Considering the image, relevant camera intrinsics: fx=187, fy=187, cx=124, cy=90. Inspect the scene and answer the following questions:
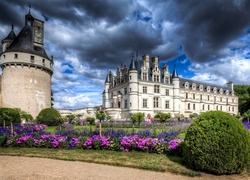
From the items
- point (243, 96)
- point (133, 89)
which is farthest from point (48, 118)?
point (243, 96)

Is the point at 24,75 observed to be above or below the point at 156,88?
above

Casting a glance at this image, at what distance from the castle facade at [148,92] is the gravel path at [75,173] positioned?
27.0 meters

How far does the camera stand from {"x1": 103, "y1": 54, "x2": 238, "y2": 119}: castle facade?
33156 mm

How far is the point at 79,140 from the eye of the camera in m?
8.58

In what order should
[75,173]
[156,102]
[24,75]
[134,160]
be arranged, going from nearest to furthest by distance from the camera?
1. [75,173]
2. [134,160]
3. [24,75]
4. [156,102]

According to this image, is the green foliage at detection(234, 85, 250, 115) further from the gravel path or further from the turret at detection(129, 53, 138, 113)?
the gravel path

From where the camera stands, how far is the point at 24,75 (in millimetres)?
27109

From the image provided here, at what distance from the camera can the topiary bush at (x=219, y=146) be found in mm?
4984

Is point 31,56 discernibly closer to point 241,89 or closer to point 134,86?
point 134,86

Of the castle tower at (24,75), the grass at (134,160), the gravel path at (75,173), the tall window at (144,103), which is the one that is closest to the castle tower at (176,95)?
the tall window at (144,103)

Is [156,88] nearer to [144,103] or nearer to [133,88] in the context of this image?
[144,103]

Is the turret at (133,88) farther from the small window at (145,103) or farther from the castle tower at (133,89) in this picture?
the small window at (145,103)

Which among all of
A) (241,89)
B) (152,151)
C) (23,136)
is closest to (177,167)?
(152,151)

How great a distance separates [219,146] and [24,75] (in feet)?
92.3
